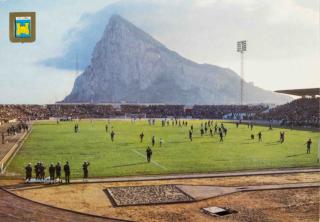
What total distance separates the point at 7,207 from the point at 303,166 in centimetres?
2015

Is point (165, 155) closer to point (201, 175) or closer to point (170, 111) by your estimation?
point (201, 175)

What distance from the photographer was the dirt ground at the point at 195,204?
59.0ft

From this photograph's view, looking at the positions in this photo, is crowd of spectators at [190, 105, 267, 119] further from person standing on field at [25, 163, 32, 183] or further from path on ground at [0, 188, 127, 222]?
path on ground at [0, 188, 127, 222]

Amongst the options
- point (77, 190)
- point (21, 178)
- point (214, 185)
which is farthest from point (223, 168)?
point (21, 178)

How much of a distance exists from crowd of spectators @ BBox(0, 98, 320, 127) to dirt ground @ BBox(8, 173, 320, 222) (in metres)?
58.2

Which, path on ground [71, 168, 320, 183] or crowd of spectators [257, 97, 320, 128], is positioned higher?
crowd of spectators [257, 97, 320, 128]

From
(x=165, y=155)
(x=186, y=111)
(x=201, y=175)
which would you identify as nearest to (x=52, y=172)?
(x=201, y=175)

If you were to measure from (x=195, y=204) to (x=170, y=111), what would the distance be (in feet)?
328

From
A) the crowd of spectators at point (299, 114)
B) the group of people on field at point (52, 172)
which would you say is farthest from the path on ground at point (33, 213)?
the crowd of spectators at point (299, 114)

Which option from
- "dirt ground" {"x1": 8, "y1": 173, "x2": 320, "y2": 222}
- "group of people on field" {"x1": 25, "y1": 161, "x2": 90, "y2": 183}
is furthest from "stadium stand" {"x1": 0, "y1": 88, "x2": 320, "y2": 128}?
"group of people on field" {"x1": 25, "y1": 161, "x2": 90, "y2": 183}

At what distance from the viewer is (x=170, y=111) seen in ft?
393

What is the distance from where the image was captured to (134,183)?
79.4 feet

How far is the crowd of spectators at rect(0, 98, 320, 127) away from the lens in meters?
87.3

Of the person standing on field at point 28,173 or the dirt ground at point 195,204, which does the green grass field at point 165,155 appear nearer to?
the person standing on field at point 28,173
